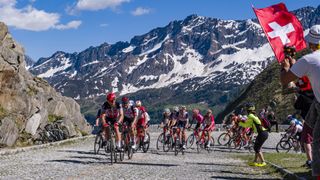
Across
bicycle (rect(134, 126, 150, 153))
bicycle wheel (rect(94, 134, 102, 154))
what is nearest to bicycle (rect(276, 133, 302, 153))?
bicycle (rect(134, 126, 150, 153))

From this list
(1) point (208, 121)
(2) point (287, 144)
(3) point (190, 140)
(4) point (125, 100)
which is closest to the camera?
(4) point (125, 100)

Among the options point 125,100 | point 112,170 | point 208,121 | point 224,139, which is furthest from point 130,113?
point 224,139

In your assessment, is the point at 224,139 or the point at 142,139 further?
the point at 224,139

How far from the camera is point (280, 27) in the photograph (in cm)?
1283

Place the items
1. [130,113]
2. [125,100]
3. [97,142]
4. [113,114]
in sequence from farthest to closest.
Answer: [97,142] < [130,113] < [125,100] < [113,114]

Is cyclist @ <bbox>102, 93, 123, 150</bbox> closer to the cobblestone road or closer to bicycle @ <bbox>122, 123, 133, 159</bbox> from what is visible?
the cobblestone road

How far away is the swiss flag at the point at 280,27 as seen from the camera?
487 inches

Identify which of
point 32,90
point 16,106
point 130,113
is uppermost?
point 32,90

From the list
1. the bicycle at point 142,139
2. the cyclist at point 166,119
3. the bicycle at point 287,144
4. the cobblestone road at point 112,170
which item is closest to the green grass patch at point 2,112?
the bicycle at point 142,139

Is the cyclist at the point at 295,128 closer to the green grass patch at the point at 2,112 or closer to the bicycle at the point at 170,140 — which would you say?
the bicycle at the point at 170,140

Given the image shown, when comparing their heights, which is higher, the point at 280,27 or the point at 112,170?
the point at 280,27

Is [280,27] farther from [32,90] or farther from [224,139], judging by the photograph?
[32,90]

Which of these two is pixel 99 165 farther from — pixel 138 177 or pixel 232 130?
pixel 232 130

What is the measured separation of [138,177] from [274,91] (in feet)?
275
